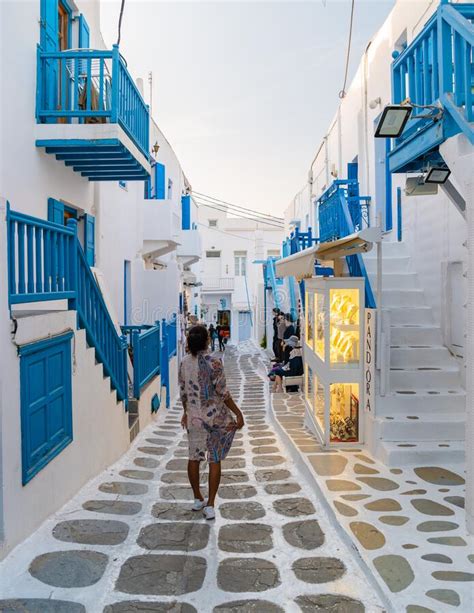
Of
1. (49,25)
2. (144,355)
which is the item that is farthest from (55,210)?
(144,355)

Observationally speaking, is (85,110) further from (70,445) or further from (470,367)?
(470,367)

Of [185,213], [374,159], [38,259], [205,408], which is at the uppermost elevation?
[185,213]

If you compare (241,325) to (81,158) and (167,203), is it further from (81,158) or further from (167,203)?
(81,158)

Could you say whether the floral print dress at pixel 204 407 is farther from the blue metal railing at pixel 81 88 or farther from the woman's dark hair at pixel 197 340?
the blue metal railing at pixel 81 88

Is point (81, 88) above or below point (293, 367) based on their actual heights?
above

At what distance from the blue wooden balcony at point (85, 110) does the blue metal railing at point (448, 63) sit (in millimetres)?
3852

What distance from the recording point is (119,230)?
11344 mm

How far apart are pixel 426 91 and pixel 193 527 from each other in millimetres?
4563

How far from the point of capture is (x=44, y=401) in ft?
14.3

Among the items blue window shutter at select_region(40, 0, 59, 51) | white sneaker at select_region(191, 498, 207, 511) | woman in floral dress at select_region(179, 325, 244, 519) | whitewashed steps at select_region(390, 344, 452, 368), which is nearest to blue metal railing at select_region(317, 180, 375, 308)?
whitewashed steps at select_region(390, 344, 452, 368)

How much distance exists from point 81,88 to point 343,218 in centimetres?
446

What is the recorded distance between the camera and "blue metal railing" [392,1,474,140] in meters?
4.61

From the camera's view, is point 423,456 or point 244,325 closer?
point 423,456

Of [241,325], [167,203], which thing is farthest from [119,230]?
[241,325]
